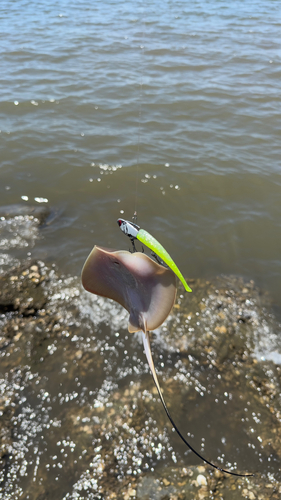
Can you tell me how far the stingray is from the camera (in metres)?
1.68

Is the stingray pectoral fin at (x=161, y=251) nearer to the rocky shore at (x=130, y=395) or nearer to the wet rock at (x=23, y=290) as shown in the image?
the rocky shore at (x=130, y=395)

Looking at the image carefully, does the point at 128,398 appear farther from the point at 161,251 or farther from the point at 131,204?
the point at 131,204

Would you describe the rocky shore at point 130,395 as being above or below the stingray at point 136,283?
below

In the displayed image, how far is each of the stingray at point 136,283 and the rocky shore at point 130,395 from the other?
1.76 meters

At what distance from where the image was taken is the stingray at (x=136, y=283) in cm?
168

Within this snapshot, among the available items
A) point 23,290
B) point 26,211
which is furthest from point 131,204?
point 23,290

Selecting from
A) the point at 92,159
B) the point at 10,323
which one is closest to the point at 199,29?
the point at 92,159

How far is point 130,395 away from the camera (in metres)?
3.68

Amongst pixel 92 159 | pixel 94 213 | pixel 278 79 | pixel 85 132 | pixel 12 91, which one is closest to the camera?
pixel 94 213

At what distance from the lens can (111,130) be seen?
8.14 metres

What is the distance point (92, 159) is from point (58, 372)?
195 inches

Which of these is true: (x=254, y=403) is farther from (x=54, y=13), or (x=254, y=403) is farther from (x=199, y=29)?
(x=54, y=13)

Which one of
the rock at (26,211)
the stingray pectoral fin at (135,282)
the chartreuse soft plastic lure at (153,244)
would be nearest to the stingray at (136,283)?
the stingray pectoral fin at (135,282)

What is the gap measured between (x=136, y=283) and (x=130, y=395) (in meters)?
2.38
